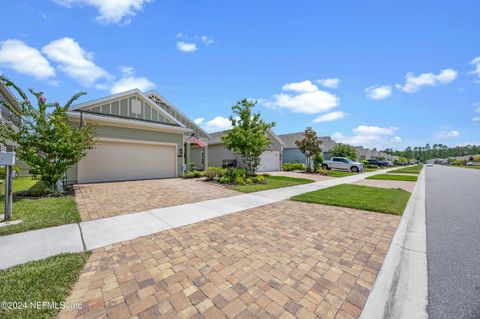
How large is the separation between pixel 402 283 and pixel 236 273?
89.6 inches

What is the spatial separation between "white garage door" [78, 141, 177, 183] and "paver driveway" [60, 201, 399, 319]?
9.09m

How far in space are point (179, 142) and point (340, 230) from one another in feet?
38.2

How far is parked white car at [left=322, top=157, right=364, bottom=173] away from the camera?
24516mm

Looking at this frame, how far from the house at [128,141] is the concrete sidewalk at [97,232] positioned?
6.73 m

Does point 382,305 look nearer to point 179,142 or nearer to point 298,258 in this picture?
point 298,258

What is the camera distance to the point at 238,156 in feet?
73.0

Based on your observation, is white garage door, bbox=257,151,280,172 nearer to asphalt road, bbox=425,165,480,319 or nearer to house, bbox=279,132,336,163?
house, bbox=279,132,336,163

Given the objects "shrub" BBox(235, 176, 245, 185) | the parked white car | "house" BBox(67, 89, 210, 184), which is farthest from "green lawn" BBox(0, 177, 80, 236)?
the parked white car

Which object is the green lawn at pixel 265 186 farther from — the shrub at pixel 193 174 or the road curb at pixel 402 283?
the road curb at pixel 402 283

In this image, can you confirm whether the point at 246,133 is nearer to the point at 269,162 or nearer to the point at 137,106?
the point at 137,106

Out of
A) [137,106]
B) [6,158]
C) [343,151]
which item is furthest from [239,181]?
[343,151]

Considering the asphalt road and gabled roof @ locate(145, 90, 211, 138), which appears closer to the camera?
the asphalt road

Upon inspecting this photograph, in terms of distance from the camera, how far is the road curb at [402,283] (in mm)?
2246

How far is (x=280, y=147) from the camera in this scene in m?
25.2
